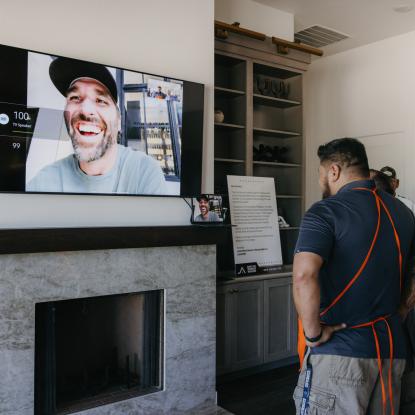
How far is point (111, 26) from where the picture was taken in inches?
114

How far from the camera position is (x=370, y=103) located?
510cm

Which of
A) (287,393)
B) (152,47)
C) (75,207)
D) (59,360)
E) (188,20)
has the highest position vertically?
(188,20)

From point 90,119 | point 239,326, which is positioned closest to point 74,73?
point 90,119

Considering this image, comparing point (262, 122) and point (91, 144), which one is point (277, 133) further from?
point (91, 144)

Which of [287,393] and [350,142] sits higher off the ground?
[350,142]

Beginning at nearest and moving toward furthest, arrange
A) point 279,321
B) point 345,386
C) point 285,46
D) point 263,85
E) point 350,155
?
point 345,386
point 350,155
point 279,321
point 285,46
point 263,85

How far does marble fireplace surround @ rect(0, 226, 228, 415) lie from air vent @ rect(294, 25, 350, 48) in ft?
9.11

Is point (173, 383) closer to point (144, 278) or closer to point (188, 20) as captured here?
point (144, 278)

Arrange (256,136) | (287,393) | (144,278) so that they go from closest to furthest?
(144,278), (287,393), (256,136)

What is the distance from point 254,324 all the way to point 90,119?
2175mm


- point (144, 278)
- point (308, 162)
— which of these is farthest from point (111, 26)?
point (308, 162)

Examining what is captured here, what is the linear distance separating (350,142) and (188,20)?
1.88m

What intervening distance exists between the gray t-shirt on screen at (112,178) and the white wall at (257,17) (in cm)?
192

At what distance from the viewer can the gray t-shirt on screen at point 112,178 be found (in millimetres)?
2624
